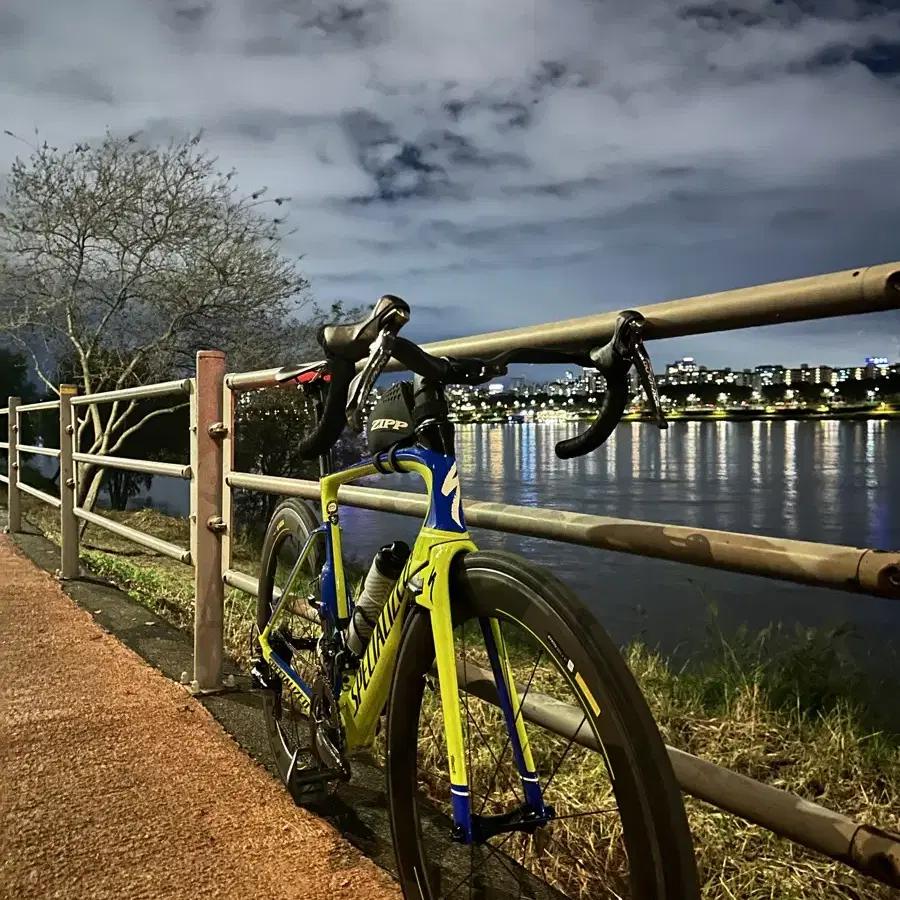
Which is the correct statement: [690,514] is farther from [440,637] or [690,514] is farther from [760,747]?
[440,637]

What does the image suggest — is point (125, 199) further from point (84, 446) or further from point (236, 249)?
point (84, 446)

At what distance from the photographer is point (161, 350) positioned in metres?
12.8

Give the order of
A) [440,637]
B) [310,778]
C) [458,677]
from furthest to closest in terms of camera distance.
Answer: [310,778]
[458,677]
[440,637]

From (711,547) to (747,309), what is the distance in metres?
0.43

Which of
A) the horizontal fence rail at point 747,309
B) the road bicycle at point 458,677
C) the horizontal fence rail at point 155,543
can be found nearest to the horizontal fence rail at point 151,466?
the horizontal fence rail at point 155,543

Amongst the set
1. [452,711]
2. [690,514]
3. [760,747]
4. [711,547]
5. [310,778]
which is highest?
[711,547]

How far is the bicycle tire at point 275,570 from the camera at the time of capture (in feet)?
8.28

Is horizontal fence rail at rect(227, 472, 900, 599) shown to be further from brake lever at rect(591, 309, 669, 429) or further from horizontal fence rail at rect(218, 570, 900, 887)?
horizontal fence rail at rect(218, 570, 900, 887)

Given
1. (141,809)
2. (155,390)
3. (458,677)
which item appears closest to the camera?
(458,677)

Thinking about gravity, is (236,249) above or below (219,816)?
above

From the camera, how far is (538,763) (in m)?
2.83

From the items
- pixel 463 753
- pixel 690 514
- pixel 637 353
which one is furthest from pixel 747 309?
pixel 690 514

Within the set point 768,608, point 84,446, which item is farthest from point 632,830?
point 84,446

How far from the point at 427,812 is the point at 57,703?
1905 millimetres
